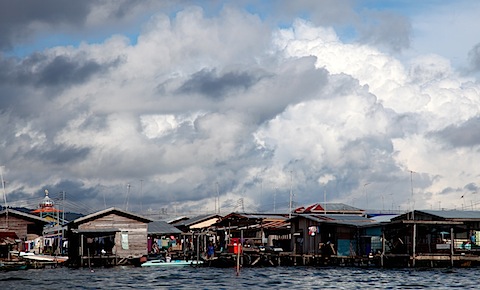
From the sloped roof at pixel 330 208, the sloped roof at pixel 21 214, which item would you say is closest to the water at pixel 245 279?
the sloped roof at pixel 21 214

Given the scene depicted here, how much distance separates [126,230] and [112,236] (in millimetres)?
1694

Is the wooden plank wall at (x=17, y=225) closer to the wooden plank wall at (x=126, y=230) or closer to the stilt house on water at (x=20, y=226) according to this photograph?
the stilt house on water at (x=20, y=226)

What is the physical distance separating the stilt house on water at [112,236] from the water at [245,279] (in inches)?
293

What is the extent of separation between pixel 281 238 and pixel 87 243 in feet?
81.5

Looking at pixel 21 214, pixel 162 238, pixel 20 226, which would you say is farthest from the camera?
pixel 162 238

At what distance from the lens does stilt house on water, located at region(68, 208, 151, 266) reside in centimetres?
7688

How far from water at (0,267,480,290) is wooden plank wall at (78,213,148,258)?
27.7 feet

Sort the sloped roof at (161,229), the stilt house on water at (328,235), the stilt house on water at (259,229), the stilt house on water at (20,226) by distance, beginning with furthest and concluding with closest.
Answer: the sloped roof at (161,229)
the stilt house on water at (259,229)
the stilt house on water at (20,226)
the stilt house on water at (328,235)

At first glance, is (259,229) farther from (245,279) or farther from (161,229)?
(245,279)

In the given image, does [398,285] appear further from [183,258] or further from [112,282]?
[183,258]

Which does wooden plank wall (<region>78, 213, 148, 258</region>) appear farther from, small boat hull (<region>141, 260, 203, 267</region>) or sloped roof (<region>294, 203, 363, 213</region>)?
sloped roof (<region>294, 203, 363, 213</region>)

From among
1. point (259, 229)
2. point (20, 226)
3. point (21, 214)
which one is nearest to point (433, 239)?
point (259, 229)

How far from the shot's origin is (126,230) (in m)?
78.5

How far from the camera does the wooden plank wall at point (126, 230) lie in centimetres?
7788
